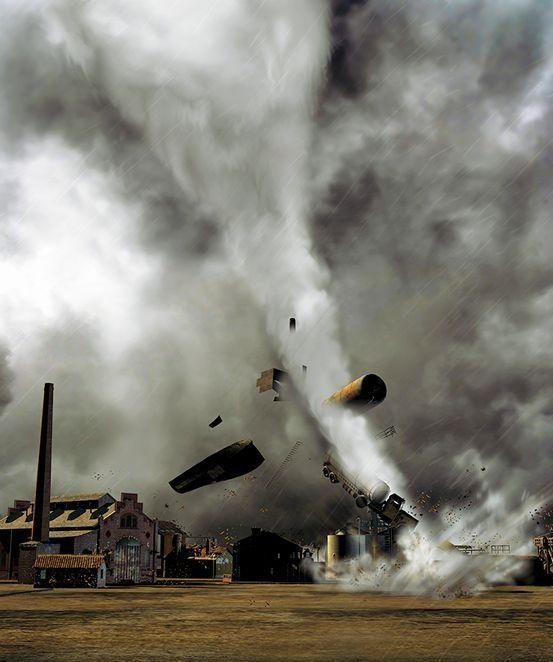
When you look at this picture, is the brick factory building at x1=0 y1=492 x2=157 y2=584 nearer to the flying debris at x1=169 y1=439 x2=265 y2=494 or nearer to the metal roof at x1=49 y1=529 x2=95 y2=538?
the metal roof at x1=49 y1=529 x2=95 y2=538

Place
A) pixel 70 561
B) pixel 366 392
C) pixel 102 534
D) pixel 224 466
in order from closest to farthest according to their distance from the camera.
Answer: pixel 366 392
pixel 224 466
pixel 70 561
pixel 102 534

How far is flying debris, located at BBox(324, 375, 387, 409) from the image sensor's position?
34.8 meters

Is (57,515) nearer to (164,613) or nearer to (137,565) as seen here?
(137,565)

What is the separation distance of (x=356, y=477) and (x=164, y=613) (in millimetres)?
19088

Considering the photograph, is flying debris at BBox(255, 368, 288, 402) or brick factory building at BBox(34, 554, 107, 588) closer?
flying debris at BBox(255, 368, 288, 402)

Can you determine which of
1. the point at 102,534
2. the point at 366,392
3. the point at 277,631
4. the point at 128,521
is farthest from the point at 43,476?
the point at 277,631

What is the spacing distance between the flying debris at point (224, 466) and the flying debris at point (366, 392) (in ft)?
23.2

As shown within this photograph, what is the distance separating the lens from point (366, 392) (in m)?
34.9

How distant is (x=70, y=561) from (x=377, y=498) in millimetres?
28102

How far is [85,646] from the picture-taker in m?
18.3

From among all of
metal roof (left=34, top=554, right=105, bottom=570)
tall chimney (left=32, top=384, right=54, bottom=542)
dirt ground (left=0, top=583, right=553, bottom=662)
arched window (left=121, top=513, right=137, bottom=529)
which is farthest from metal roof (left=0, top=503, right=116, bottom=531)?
dirt ground (left=0, top=583, right=553, bottom=662)

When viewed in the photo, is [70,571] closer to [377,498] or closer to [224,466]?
[224,466]

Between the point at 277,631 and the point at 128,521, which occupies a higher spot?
the point at 128,521

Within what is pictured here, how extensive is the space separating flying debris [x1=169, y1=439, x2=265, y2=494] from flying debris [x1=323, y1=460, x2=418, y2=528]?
27.2 ft
